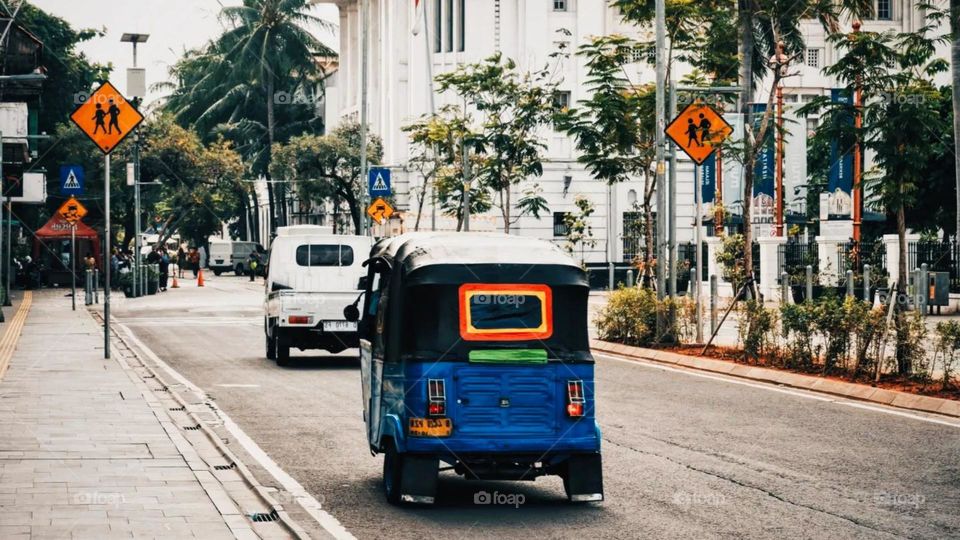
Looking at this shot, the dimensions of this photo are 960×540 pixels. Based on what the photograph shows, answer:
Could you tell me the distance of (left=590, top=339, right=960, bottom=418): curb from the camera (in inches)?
662

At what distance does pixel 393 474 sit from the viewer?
10.7 m

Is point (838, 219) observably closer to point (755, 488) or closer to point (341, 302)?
point (341, 302)

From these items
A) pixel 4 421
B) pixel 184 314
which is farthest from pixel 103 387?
pixel 184 314

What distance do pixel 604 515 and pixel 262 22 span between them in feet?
252

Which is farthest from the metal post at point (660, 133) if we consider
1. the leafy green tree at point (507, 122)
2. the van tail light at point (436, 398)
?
the leafy green tree at point (507, 122)

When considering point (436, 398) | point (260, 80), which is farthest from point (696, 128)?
point (260, 80)

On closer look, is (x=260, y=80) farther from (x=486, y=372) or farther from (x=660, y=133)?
(x=486, y=372)

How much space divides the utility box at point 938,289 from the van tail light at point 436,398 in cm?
2871

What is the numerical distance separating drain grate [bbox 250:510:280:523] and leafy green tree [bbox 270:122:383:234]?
2473 inches

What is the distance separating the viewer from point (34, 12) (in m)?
71.6

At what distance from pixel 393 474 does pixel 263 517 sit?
3.62 feet

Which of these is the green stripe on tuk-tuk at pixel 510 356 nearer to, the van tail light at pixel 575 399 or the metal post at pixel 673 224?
the van tail light at pixel 575 399

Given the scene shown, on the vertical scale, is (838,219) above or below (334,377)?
above

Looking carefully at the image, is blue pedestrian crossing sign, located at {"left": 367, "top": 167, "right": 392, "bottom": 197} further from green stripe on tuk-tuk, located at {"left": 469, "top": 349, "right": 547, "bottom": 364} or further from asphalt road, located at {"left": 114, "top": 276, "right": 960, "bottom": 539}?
green stripe on tuk-tuk, located at {"left": 469, "top": 349, "right": 547, "bottom": 364}
